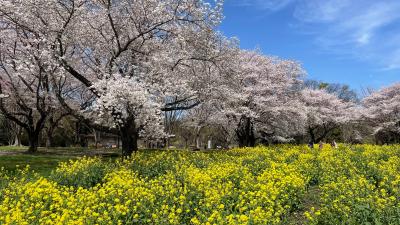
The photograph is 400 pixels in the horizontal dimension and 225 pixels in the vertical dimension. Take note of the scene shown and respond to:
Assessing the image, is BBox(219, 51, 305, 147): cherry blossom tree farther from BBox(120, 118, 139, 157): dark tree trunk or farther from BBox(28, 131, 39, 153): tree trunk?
BBox(28, 131, 39, 153): tree trunk

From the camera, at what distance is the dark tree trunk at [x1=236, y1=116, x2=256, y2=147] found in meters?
35.9

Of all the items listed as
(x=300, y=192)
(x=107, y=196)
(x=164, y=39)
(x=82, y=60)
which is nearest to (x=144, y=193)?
(x=107, y=196)

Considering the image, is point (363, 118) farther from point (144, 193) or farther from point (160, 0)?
point (144, 193)

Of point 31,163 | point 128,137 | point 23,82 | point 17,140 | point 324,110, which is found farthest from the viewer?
point 324,110

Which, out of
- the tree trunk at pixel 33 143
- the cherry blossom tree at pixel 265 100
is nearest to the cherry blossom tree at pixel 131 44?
the tree trunk at pixel 33 143

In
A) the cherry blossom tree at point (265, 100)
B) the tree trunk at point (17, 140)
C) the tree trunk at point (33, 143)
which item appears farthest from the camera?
the tree trunk at point (17, 140)

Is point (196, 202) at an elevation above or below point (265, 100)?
below

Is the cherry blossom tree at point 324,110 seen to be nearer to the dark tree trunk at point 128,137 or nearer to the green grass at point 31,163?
the dark tree trunk at point 128,137

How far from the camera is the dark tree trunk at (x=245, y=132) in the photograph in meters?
35.9

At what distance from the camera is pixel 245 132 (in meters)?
37.1

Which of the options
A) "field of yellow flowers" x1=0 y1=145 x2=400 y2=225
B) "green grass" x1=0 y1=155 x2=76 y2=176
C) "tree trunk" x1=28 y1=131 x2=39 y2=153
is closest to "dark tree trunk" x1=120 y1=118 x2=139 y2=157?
"green grass" x1=0 y1=155 x2=76 y2=176

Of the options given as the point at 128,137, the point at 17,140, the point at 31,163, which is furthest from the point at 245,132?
the point at 17,140

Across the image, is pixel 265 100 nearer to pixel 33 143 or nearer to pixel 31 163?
pixel 33 143

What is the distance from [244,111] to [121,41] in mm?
13635
